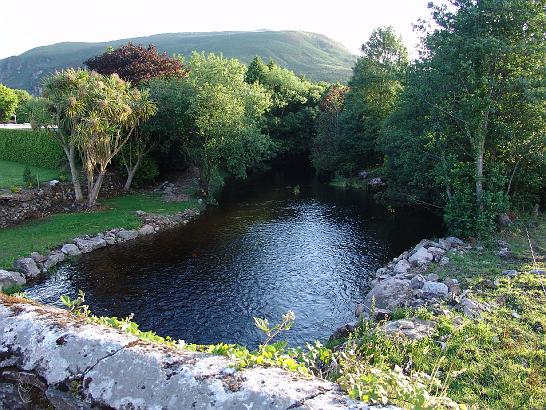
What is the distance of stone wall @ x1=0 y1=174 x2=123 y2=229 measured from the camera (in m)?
28.8

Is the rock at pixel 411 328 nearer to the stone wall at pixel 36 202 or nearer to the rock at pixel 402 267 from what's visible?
the rock at pixel 402 267

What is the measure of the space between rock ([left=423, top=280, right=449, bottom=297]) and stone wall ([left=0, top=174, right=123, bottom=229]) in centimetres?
2625

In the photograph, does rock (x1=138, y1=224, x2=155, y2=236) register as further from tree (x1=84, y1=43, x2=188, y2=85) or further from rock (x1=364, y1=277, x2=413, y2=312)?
tree (x1=84, y1=43, x2=188, y2=85)

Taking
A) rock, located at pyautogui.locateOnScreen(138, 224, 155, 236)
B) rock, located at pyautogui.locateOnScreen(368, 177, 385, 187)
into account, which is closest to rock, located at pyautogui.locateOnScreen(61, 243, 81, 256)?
rock, located at pyautogui.locateOnScreen(138, 224, 155, 236)

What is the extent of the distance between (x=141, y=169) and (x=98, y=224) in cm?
1241

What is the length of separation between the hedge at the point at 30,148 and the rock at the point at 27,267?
1780 centimetres

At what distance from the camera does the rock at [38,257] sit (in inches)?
915

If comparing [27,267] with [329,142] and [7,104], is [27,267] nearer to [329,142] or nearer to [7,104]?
[329,142]

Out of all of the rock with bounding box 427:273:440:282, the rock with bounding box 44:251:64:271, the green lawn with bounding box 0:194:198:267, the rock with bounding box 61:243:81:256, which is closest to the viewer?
the rock with bounding box 427:273:440:282

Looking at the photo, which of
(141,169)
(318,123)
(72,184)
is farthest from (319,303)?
(318,123)

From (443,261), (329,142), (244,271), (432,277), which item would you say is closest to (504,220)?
(443,261)

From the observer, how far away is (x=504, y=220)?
2452 centimetres

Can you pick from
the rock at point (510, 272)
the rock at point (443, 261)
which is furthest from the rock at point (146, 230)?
the rock at point (510, 272)

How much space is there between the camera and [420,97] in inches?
1057
